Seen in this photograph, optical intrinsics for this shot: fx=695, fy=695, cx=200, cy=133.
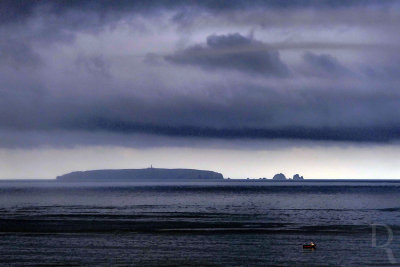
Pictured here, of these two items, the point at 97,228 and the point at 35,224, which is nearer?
the point at 97,228

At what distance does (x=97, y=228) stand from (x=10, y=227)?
43.1ft

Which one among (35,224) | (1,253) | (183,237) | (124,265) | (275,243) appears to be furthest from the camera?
(35,224)

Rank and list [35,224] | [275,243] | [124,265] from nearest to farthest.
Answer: [124,265] → [275,243] → [35,224]

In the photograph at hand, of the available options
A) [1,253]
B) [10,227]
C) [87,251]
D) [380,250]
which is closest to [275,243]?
[380,250]

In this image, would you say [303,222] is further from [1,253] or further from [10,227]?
[1,253]

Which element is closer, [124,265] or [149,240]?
[124,265]

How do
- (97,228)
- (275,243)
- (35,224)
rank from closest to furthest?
(275,243), (97,228), (35,224)

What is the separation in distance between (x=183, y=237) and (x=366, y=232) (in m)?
25.4

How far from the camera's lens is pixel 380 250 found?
72.7m

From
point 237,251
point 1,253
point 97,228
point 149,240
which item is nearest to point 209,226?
point 97,228

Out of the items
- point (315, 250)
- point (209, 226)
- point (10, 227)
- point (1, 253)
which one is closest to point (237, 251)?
point (315, 250)

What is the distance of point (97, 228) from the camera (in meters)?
103

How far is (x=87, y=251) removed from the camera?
73938 mm

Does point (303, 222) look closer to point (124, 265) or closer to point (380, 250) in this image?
point (380, 250)
